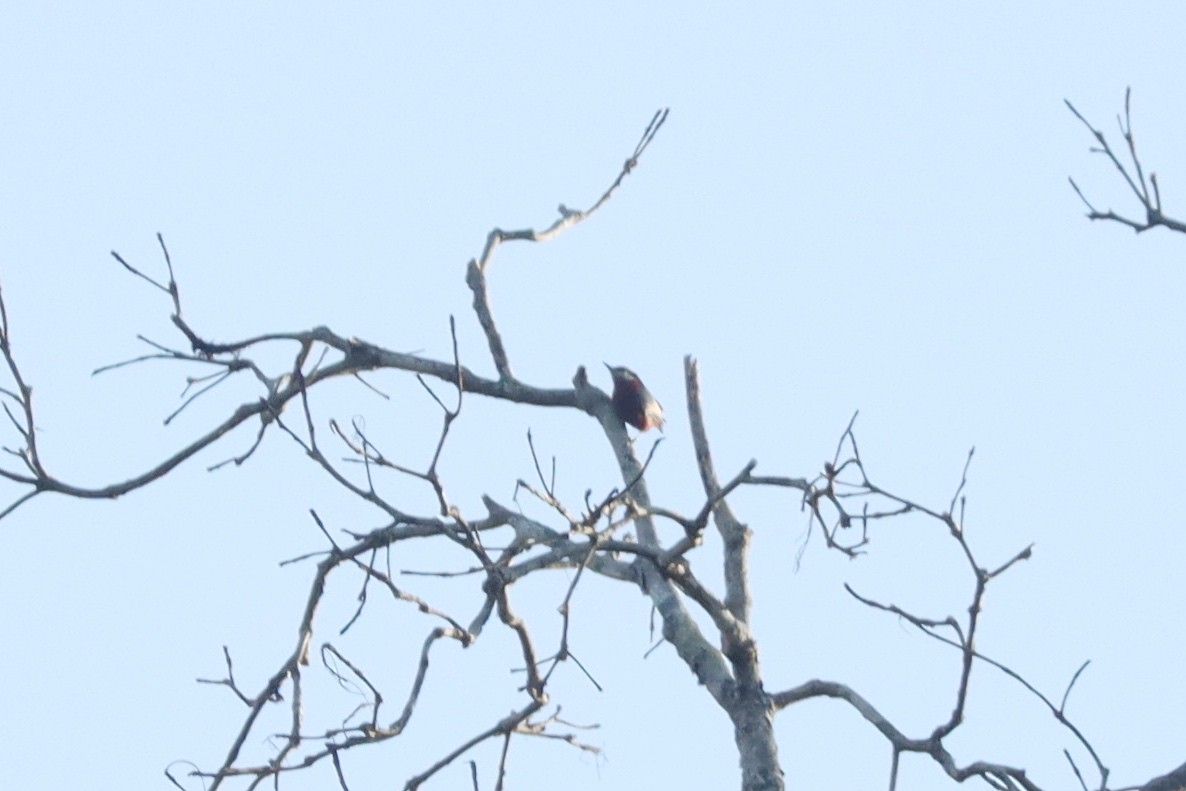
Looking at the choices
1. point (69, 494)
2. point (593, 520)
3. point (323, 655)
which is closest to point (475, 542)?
point (593, 520)

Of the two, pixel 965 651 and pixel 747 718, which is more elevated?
pixel 747 718

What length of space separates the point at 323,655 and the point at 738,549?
4.17 feet

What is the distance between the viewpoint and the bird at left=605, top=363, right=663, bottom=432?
6.55m

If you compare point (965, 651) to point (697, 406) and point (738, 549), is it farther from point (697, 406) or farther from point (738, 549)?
point (697, 406)

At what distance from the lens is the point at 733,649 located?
481 cm

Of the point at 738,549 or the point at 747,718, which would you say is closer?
the point at 747,718

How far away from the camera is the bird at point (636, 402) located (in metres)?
6.55

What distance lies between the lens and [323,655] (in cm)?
466

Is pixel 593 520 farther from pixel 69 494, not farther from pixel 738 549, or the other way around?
pixel 69 494

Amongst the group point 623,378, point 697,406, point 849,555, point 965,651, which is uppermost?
point 623,378

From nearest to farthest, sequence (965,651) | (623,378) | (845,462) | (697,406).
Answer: (965,651)
(845,462)
(697,406)
(623,378)

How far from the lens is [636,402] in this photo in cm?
666

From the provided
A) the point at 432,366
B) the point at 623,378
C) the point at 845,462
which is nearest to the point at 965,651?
the point at 845,462

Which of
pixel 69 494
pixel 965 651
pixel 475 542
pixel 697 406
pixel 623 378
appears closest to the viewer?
pixel 965 651
